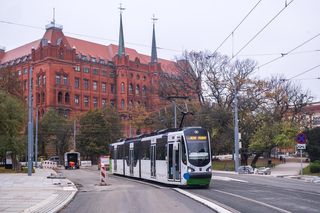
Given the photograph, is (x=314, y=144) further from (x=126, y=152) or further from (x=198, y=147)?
(x=198, y=147)

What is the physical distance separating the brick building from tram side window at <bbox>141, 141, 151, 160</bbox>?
65.1m

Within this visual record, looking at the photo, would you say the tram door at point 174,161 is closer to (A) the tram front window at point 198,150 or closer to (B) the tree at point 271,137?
(A) the tram front window at point 198,150

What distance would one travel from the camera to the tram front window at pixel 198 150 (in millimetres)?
24516

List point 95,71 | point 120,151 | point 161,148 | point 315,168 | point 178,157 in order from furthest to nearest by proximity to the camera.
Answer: point 95,71
point 315,168
point 120,151
point 161,148
point 178,157

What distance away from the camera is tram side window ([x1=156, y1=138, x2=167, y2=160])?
1073 inches

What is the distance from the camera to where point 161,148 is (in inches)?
1096

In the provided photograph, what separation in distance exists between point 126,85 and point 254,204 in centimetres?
10225

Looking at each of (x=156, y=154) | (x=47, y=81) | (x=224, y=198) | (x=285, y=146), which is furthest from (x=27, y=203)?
(x=47, y=81)

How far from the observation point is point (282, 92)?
208 feet

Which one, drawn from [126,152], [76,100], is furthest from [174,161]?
[76,100]

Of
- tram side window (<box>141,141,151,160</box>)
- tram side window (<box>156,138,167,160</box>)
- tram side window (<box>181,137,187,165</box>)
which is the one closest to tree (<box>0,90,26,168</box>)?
tram side window (<box>141,141,151,160</box>)

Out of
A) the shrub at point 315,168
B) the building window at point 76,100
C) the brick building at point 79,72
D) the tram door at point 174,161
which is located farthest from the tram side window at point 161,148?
the building window at point 76,100

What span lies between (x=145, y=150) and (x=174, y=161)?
6.43m

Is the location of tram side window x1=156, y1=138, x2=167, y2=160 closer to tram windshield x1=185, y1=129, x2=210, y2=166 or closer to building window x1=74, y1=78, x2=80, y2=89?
tram windshield x1=185, y1=129, x2=210, y2=166
